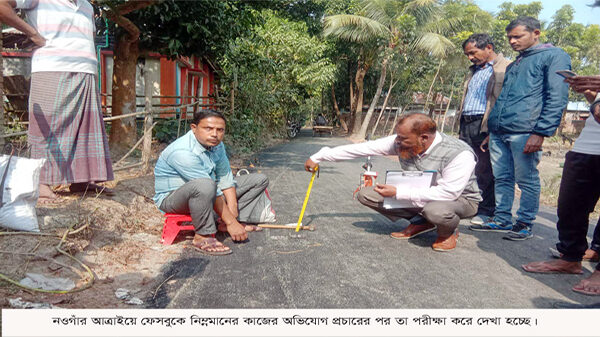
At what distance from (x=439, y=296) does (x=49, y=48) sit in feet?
11.8

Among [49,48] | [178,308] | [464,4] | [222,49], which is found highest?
[464,4]

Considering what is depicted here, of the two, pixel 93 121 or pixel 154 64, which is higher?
pixel 154 64

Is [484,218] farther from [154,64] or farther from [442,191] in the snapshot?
[154,64]

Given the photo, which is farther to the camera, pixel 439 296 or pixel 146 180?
pixel 146 180

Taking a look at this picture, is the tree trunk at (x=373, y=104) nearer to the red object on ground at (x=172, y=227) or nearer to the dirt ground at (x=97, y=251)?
the dirt ground at (x=97, y=251)

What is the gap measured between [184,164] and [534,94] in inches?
129

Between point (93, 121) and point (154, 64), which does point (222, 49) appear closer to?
point (93, 121)

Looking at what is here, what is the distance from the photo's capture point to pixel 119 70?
7.09 m

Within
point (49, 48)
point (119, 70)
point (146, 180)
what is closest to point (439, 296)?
point (49, 48)

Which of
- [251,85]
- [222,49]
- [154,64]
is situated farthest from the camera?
[154,64]

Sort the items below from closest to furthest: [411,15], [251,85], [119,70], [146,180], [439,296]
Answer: [439,296], [146,180], [119,70], [251,85], [411,15]

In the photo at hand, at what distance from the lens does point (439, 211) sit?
332 centimetres

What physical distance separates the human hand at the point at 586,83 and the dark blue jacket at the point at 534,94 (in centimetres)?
77

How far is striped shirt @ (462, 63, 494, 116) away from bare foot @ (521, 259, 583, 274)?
1.95m
